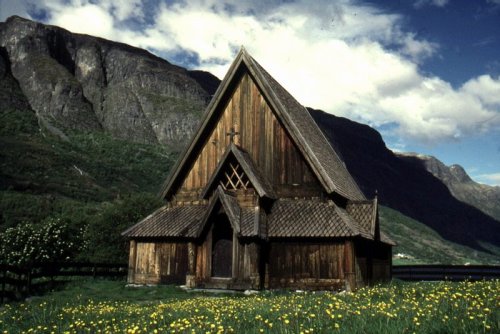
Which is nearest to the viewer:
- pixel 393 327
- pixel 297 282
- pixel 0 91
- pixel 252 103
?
pixel 393 327

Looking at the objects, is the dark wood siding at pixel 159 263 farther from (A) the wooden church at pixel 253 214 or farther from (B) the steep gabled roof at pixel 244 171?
(B) the steep gabled roof at pixel 244 171

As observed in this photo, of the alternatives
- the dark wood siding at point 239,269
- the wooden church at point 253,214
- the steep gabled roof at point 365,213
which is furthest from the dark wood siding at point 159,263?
the steep gabled roof at point 365,213

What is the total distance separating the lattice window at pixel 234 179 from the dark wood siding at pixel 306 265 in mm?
3418

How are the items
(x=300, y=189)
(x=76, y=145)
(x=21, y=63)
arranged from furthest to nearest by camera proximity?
(x=21, y=63) < (x=76, y=145) < (x=300, y=189)

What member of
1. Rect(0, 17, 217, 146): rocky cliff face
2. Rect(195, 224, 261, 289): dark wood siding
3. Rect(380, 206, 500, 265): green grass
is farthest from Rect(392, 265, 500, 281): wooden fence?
Rect(0, 17, 217, 146): rocky cliff face

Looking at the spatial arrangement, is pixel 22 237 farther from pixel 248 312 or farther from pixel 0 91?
pixel 0 91

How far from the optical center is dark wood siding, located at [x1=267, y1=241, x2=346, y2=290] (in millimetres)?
21344

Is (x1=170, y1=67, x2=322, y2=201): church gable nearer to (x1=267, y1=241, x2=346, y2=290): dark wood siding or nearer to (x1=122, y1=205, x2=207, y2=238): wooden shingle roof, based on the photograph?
(x1=122, y1=205, x2=207, y2=238): wooden shingle roof

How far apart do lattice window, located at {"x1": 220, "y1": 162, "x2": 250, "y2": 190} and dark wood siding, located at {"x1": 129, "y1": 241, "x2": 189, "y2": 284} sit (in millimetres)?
3675

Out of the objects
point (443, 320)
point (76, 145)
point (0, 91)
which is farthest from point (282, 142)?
point (0, 91)

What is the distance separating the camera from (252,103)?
25.6 metres

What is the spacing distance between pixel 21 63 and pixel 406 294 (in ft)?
670

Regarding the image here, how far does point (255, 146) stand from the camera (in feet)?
82.4

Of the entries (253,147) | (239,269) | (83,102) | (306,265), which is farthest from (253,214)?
(83,102)
